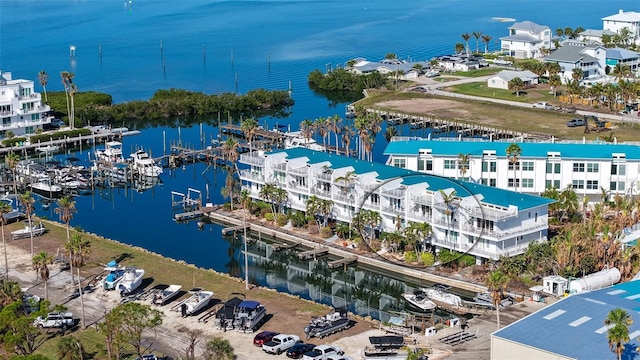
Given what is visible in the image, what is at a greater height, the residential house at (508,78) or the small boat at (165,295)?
the residential house at (508,78)

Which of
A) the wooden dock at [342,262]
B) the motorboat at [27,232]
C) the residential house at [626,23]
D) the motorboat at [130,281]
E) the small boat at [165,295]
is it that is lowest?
the wooden dock at [342,262]

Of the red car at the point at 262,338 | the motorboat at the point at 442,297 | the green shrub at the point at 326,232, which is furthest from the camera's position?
the green shrub at the point at 326,232

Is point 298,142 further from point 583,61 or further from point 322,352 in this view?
point 583,61

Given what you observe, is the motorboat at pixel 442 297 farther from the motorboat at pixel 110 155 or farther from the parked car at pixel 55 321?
the motorboat at pixel 110 155

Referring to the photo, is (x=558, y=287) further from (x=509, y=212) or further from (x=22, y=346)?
(x=22, y=346)

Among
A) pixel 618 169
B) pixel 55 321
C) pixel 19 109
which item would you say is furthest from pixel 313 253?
pixel 19 109

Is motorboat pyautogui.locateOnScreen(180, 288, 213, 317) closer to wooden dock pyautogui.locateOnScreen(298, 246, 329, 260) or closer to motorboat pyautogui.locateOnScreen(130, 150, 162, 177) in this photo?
wooden dock pyautogui.locateOnScreen(298, 246, 329, 260)

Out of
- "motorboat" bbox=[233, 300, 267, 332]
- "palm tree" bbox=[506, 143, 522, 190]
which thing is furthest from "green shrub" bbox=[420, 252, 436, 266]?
"motorboat" bbox=[233, 300, 267, 332]

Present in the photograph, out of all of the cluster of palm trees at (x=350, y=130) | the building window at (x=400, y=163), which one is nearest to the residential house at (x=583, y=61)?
the cluster of palm trees at (x=350, y=130)
